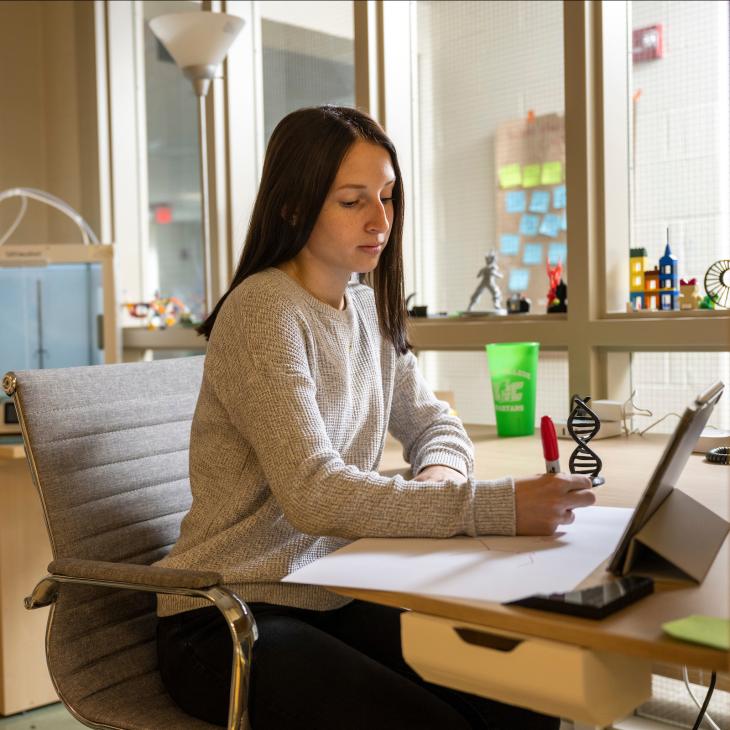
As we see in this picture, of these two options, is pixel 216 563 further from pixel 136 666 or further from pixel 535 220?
pixel 535 220

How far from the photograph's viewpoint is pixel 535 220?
8.37ft

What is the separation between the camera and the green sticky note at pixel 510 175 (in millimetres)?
2592

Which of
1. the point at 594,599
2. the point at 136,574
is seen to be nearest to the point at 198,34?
the point at 136,574

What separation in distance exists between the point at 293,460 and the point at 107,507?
440 millimetres

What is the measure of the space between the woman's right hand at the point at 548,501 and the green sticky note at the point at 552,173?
5.12 ft

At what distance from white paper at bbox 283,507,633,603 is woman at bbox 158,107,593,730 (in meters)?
0.03

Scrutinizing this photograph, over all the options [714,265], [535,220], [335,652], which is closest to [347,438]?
[335,652]

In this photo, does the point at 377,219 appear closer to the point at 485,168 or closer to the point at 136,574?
the point at 136,574

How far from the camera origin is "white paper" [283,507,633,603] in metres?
0.88

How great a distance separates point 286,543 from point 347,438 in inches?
7.1

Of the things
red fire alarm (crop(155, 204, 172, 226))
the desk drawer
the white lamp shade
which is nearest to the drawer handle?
the desk drawer

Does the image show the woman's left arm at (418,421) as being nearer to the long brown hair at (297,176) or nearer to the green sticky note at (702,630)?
the long brown hair at (297,176)

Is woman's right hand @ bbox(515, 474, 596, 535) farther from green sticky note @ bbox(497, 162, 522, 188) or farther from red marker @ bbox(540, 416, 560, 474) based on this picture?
green sticky note @ bbox(497, 162, 522, 188)

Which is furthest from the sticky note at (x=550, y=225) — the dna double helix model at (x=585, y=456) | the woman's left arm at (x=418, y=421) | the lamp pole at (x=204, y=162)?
the lamp pole at (x=204, y=162)
